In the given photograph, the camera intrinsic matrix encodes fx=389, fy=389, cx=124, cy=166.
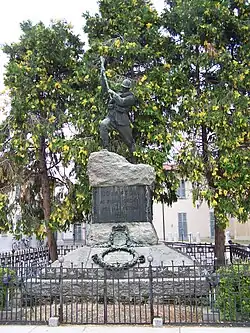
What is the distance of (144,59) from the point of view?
612 inches

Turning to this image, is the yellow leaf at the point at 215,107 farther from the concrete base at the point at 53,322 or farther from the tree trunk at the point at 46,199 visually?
the concrete base at the point at 53,322

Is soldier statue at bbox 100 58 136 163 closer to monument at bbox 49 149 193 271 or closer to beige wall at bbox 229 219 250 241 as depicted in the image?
monument at bbox 49 149 193 271

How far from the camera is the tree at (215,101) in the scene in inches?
548

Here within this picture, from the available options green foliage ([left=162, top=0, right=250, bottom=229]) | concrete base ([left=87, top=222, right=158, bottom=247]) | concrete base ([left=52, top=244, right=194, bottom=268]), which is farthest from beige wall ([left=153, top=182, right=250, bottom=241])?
concrete base ([left=52, top=244, right=194, bottom=268])

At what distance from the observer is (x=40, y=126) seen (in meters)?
14.7

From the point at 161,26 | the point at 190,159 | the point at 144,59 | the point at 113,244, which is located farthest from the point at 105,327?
the point at 161,26

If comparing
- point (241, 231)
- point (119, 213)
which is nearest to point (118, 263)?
point (119, 213)

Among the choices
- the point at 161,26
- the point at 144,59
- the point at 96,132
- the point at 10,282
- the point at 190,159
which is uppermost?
the point at 161,26

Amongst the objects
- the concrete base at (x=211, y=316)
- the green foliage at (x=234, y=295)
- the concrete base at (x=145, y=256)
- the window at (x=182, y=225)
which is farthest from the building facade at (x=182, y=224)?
the green foliage at (x=234, y=295)

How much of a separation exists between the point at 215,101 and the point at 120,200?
6128mm

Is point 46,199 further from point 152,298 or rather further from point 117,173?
point 152,298

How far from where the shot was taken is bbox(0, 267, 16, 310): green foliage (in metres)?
7.31

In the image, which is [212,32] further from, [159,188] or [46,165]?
[46,165]

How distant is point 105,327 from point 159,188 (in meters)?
8.52
